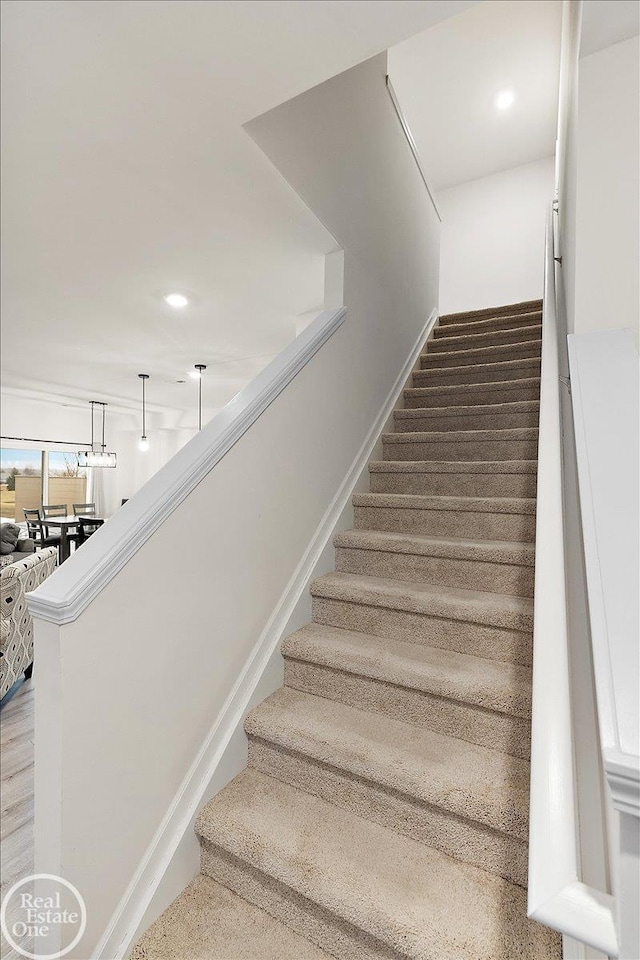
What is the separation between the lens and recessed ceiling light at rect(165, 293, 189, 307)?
9.94 ft

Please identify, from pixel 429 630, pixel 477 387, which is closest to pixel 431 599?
pixel 429 630

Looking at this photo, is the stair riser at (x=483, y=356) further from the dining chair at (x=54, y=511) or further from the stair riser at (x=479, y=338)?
the dining chair at (x=54, y=511)

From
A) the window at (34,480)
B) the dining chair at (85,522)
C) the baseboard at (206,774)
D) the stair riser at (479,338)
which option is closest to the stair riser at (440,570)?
the baseboard at (206,774)

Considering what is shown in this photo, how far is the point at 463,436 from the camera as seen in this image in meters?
2.56

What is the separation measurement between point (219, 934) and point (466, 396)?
8.89 ft

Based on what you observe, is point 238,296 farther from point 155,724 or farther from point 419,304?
point 155,724

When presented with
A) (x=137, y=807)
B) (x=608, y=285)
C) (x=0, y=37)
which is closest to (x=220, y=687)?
(x=137, y=807)

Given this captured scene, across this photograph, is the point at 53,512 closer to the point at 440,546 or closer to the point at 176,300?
the point at 176,300

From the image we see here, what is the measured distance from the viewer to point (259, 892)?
1253 mm

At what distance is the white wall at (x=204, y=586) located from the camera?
1.09 metres

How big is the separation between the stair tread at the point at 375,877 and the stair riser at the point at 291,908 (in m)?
0.03

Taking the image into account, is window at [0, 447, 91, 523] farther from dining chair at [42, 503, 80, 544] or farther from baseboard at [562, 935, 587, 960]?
baseboard at [562, 935, 587, 960]

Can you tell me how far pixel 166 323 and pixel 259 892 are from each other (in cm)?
339

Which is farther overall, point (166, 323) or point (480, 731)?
point (166, 323)
